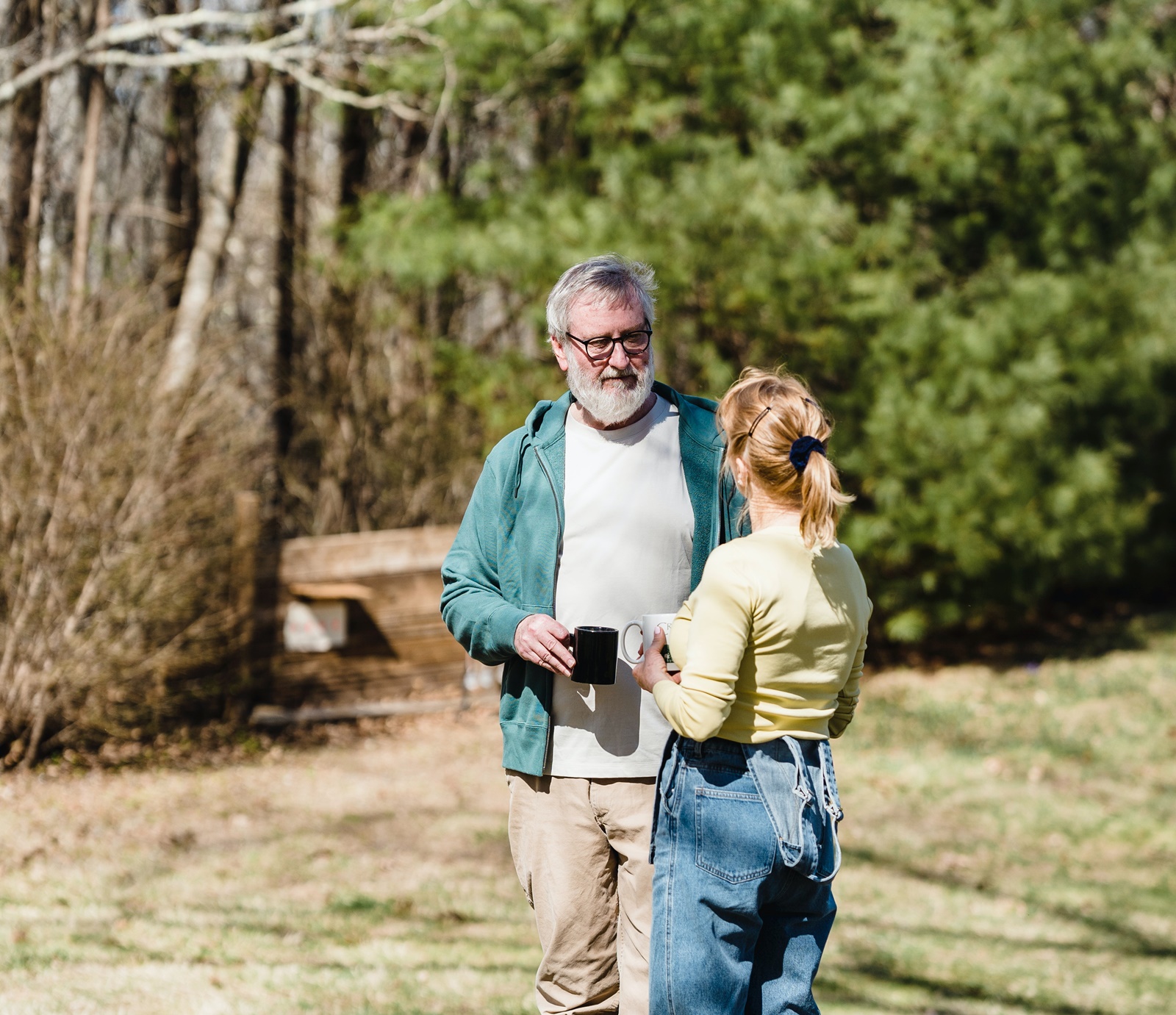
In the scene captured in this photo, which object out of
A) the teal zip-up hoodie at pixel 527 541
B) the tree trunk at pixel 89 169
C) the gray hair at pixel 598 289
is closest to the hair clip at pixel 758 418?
the teal zip-up hoodie at pixel 527 541

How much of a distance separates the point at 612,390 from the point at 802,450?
0.62 m

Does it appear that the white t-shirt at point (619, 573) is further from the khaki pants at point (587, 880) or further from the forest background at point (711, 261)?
the forest background at point (711, 261)

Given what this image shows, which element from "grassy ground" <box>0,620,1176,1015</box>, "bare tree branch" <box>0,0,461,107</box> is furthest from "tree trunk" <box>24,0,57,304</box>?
"grassy ground" <box>0,620,1176,1015</box>

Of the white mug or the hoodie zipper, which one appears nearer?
the white mug

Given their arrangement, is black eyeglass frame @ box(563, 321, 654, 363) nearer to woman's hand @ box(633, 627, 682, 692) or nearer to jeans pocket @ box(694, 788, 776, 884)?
woman's hand @ box(633, 627, 682, 692)

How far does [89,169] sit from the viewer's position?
10.3 m

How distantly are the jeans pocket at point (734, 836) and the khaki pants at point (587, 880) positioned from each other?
16.4 inches

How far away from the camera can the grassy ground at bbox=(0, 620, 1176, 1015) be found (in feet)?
14.1

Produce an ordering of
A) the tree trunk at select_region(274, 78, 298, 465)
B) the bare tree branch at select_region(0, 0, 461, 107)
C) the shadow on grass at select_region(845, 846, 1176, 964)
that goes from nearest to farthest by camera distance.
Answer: the shadow on grass at select_region(845, 846, 1176, 964) → the bare tree branch at select_region(0, 0, 461, 107) → the tree trunk at select_region(274, 78, 298, 465)

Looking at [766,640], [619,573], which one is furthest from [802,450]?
[619,573]

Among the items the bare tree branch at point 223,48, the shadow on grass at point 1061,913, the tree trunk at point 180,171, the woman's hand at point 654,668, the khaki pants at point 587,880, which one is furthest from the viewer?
the tree trunk at point 180,171

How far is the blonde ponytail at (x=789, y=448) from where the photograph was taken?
232 cm

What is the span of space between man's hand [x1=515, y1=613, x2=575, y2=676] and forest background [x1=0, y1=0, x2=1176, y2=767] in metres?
4.90

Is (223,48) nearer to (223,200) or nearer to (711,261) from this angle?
(223,200)
